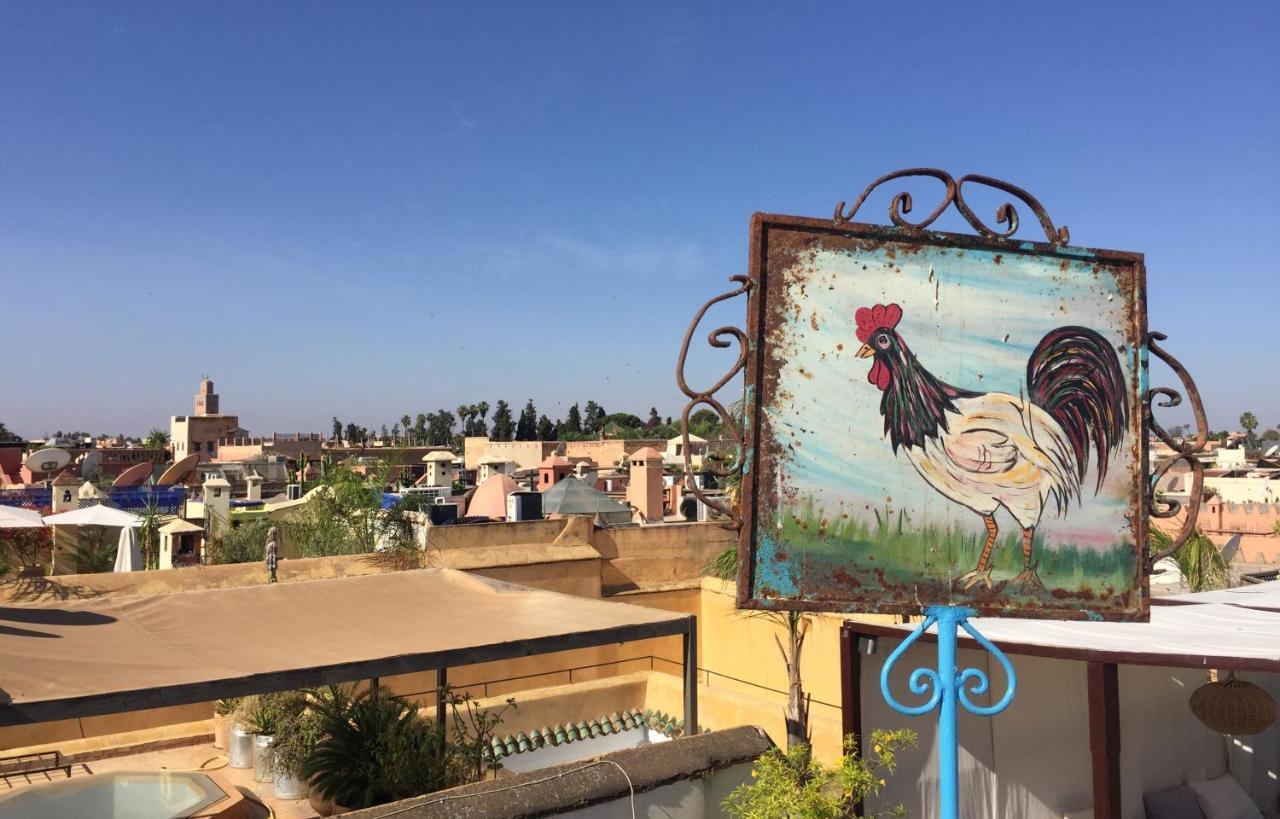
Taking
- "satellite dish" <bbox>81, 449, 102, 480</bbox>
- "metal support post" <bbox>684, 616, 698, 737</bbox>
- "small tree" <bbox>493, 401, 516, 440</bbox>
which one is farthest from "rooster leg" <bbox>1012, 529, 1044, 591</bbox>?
"small tree" <bbox>493, 401, 516, 440</bbox>

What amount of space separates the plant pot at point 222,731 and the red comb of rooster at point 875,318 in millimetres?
8009

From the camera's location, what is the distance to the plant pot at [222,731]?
884 cm

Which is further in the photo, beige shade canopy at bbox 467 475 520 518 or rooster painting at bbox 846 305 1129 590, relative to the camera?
beige shade canopy at bbox 467 475 520 518

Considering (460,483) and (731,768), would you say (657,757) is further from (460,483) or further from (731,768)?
(460,483)

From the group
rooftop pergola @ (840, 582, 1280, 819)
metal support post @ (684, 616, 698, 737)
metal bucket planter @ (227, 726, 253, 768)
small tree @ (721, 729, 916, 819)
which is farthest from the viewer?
metal bucket planter @ (227, 726, 253, 768)

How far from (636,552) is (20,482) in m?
46.8

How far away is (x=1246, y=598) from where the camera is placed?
9.34 meters

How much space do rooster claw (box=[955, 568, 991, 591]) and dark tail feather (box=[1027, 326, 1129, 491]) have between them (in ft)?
1.86

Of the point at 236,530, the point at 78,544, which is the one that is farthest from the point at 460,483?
the point at 78,544

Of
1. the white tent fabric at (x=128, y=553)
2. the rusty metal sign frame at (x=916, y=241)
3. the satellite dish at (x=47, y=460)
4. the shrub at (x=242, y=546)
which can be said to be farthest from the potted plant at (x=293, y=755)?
the satellite dish at (x=47, y=460)

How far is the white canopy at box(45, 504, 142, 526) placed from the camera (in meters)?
17.7

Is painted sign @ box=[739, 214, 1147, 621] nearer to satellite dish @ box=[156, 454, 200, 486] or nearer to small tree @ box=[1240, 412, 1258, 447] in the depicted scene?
satellite dish @ box=[156, 454, 200, 486]

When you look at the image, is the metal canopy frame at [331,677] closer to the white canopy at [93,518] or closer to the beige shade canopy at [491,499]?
the white canopy at [93,518]

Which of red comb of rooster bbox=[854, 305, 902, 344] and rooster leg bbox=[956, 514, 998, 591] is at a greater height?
red comb of rooster bbox=[854, 305, 902, 344]
